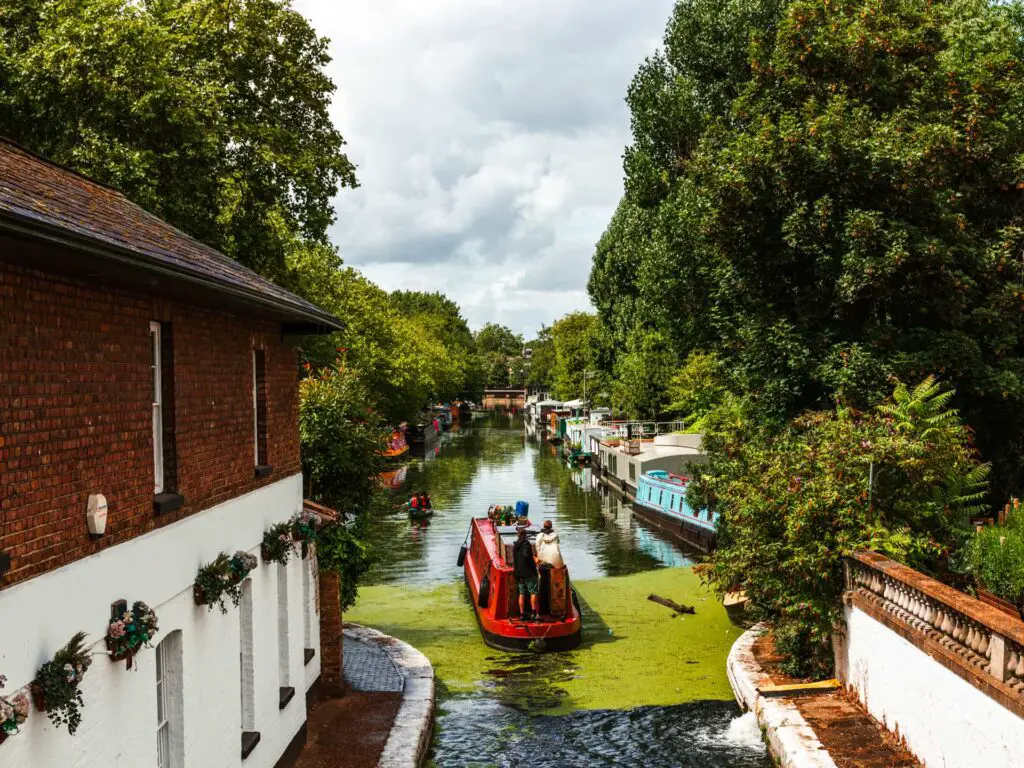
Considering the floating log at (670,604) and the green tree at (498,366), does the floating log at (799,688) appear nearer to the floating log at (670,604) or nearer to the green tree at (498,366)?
the floating log at (670,604)

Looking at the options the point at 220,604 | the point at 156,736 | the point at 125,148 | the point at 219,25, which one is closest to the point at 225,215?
the point at 125,148

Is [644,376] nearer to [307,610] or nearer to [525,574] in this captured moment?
[525,574]

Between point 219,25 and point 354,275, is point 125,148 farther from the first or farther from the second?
point 354,275

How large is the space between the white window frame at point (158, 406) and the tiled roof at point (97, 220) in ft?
2.34

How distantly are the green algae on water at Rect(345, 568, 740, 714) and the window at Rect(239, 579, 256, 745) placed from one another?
555 centimetres

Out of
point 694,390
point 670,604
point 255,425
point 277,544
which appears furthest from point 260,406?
point 694,390

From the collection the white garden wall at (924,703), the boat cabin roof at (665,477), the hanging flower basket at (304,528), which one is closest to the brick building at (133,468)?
the hanging flower basket at (304,528)

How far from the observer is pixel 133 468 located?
7.29 meters

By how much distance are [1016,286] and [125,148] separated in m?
15.7

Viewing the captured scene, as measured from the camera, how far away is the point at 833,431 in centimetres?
1370

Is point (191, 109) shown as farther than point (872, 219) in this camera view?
Yes

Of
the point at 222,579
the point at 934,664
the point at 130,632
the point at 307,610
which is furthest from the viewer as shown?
the point at 307,610

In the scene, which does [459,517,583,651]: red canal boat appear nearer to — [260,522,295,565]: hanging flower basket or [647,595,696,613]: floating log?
[647,595,696,613]: floating log

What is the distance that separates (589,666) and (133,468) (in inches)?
447
